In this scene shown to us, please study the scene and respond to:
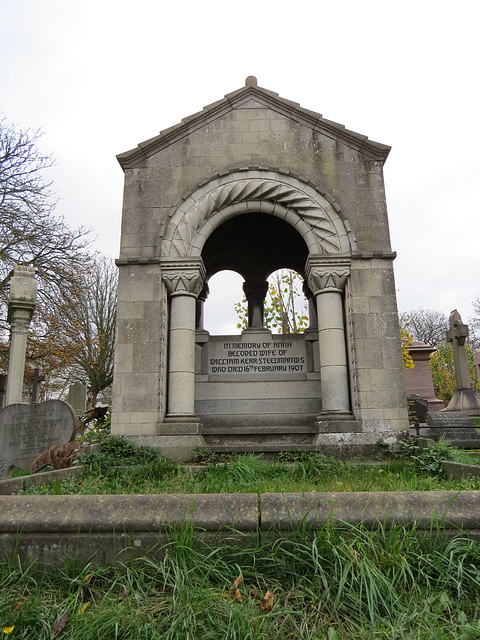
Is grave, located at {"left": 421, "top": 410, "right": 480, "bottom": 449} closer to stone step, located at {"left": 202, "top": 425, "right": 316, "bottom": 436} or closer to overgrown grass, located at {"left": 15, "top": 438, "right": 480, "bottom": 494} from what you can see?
overgrown grass, located at {"left": 15, "top": 438, "right": 480, "bottom": 494}

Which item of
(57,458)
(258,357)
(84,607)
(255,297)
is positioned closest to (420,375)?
(255,297)

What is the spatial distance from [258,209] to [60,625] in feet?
25.2

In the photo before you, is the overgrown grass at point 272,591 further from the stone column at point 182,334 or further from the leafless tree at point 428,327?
the leafless tree at point 428,327

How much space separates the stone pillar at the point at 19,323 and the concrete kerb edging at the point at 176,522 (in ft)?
26.1

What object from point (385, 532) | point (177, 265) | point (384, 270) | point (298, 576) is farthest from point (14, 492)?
point (384, 270)

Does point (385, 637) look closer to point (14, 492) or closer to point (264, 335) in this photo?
point (14, 492)

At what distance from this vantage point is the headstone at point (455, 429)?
10.1 meters

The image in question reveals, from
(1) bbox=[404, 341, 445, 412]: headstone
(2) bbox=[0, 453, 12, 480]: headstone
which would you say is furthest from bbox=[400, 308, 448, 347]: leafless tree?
(2) bbox=[0, 453, 12, 480]: headstone

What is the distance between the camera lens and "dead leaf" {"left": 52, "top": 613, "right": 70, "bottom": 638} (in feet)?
7.32

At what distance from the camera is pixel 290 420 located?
29.6ft

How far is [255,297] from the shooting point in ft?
36.9

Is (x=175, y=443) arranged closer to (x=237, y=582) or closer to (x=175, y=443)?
(x=175, y=443)

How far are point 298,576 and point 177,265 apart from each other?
257 inches

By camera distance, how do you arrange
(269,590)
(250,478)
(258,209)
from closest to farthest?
(269,590) → (250,478) → (258,209)
